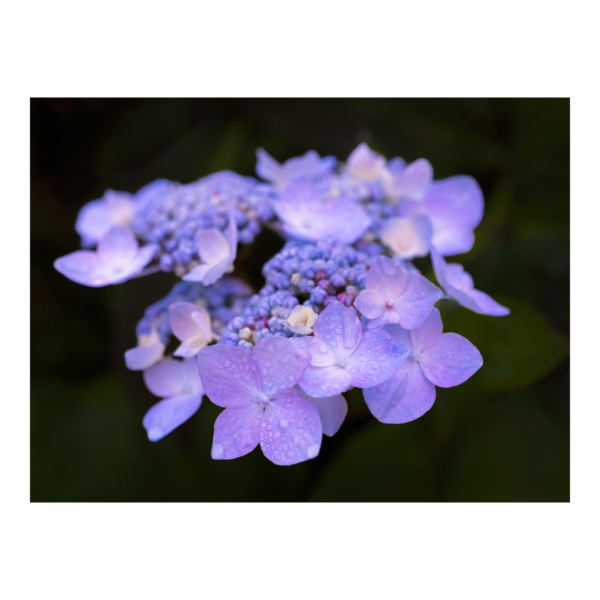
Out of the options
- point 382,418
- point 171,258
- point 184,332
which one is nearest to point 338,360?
point 382,418

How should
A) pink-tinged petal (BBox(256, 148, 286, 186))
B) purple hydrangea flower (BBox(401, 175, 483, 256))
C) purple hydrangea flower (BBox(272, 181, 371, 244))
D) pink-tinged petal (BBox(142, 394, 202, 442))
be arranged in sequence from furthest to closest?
pink-tinged petal (BBox(256, 148, 286, 186)), purple hydrangea flower (BBox(401, 175, 483, 256)), purple hydrangea flower (BBox(272, 181, 371, 244)), pink-tinged petal (BBox(142, 394, 202, 442))

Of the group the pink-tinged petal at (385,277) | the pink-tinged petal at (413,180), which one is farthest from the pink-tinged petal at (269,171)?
the pink-tinged petal at (385,277)

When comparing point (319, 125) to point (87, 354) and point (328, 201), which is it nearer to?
point (328, 201)

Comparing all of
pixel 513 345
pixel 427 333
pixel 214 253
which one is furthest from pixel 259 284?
pixel 513 345

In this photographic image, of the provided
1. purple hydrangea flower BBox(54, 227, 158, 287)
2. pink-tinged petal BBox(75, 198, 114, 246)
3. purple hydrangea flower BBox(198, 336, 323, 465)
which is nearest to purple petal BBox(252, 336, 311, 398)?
purple hydrangea flower BBox(198, 336, 323, 465)

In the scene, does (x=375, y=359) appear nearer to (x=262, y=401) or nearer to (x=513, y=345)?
(x=262, y=401)

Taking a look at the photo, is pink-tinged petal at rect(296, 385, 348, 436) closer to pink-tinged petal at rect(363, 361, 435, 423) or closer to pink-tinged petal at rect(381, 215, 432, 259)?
pink-tinged petal at rect(363, 361, 435, 423)

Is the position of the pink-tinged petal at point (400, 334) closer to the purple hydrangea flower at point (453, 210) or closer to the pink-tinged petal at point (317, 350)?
the pink-tinged petal at point (317, 350)
